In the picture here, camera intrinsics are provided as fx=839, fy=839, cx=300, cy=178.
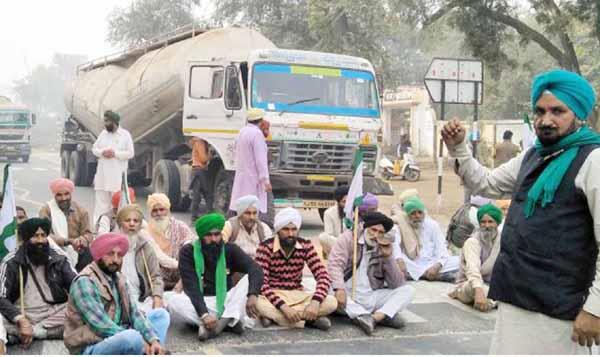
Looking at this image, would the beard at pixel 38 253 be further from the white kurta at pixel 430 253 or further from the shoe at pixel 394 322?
the white kurta at pixel 430 253

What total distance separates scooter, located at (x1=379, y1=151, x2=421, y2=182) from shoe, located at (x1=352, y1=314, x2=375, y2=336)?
59.6 feet

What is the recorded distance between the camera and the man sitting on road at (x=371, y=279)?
6664 millimetres

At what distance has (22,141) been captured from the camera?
36.5 m

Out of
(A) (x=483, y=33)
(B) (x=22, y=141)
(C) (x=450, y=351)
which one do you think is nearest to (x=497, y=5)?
(A) (x=483, y=33)

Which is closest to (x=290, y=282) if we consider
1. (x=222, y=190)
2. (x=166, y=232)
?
(x=166, y=232)

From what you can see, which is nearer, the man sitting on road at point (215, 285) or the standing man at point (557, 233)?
the standing man at point (557, 233)

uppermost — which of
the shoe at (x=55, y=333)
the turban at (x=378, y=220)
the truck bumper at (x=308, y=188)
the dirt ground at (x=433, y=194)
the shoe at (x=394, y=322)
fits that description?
the turban at (x=378, y=220)

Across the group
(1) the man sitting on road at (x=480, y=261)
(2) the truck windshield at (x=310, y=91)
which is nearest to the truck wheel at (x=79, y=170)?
(2) the truck windshield at (x=310, y=91)

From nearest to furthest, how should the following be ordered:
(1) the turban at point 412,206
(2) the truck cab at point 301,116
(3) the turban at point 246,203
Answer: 1. (3) the turban at point 246,203
2. (1) the turban at point 412,206
3. (2) the truck cab at point 301,116

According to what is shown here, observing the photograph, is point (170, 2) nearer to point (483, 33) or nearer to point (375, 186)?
point (483, 33)

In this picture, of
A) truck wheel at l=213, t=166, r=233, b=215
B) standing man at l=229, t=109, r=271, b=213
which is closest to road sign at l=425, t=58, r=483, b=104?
truck wheel at l=213, t=166, r=233, b=215

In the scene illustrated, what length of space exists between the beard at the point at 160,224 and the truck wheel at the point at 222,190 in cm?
470

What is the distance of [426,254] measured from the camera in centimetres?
862

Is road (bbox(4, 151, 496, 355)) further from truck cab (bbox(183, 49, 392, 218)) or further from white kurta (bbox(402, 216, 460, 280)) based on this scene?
truck cab (bbox(183, 49, 392, 218))
